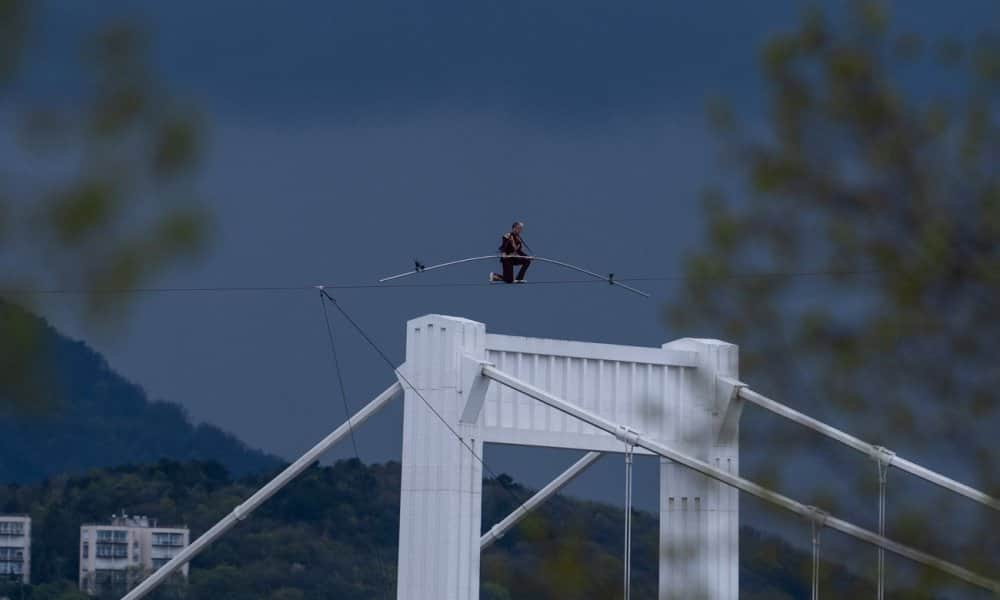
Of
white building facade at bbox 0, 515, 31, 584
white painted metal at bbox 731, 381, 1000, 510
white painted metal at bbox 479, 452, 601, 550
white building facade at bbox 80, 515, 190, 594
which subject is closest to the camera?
white painted metal at bbox 731, 381, 1000, 510

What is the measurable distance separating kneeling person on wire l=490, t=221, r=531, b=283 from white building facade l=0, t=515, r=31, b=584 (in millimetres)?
39972

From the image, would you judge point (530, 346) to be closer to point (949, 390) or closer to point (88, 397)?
point (949, 390)

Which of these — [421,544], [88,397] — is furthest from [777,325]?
[88,397]

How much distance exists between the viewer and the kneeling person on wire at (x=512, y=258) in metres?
23.2

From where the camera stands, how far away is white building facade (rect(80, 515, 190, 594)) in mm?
62188

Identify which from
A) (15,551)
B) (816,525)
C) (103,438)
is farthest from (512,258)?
(103,438)

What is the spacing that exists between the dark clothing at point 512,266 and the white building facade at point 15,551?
4003 cm

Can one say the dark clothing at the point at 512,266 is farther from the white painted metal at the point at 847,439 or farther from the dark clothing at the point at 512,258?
the white painted metal at the point at 847,439

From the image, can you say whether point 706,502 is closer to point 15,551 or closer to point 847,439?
point 847,439

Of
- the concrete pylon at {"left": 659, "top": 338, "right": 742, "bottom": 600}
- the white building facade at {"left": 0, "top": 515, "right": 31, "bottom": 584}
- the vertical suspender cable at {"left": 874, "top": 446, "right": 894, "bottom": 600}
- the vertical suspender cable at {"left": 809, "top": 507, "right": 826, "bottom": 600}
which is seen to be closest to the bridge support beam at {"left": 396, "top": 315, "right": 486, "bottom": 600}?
the concrete pylon at {"left": 659, "top": 338, "right": 742, "bottom": 600}

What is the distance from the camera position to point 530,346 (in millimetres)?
23984

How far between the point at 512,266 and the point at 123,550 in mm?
42187

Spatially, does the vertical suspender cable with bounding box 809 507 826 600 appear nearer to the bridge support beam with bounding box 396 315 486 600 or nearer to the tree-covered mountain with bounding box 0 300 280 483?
the bridge support beam with bounding box 396 315 486 600

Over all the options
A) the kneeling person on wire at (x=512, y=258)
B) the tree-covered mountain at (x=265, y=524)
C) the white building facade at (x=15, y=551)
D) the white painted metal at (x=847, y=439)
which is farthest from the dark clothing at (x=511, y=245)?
the white building facade at (x=15, y=551)
